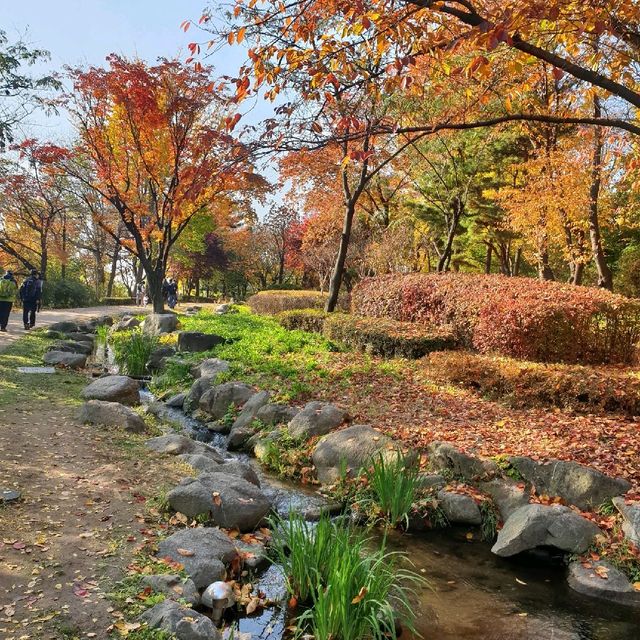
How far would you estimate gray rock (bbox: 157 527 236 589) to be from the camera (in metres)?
3.66

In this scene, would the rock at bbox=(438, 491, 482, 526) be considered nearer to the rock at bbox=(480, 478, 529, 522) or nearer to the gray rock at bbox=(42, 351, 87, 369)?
the rock at bbox=(480, 478, 529, 522)

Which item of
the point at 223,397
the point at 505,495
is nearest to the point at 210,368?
the point at 223,397

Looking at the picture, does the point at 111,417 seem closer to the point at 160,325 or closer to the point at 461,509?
the point at 461,509

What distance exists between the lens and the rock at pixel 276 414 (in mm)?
7671

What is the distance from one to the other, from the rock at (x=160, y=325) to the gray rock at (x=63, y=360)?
13.9ft

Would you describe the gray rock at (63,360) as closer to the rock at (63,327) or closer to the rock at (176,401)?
the rock at (176,401)

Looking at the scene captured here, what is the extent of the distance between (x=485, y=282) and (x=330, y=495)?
6.99m

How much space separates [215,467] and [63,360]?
6.45 m

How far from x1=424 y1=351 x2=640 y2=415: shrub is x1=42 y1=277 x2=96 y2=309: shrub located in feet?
70.2

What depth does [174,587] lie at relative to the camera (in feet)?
11.2

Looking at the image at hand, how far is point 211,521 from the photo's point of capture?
14.9ft

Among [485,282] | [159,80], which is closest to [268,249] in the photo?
[159,80]

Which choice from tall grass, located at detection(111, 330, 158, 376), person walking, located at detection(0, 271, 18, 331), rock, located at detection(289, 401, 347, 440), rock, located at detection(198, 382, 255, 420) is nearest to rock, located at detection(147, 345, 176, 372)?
tall grass, located at detection(111, 330, 158, 376)

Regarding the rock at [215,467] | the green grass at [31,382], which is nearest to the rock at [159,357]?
the green grass at [31,382]
